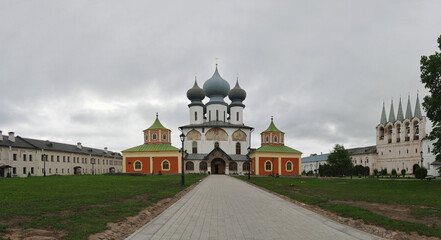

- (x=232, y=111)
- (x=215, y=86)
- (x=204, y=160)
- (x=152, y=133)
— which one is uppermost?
(x=215, y=86)

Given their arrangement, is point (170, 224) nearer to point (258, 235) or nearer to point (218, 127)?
point (258, 235)

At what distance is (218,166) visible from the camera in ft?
194

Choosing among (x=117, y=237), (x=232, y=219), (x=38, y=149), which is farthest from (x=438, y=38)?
(x=38, y=149)

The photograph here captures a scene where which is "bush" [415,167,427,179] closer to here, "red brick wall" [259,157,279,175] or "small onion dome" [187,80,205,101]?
"red brick wall" [259,157,279,175]

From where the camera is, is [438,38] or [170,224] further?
[438,38]

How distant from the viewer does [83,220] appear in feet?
28.1

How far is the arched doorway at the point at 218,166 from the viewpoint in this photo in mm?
57969

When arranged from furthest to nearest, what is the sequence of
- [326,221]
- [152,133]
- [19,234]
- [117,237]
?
1. [152,133]
2. [326,221]
3. [117,237]
4. [19,234]

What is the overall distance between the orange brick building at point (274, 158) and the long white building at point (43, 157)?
35.6 m

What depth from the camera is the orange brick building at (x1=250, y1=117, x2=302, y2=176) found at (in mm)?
56719

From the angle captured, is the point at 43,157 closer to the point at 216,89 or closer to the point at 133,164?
the point at 133,164

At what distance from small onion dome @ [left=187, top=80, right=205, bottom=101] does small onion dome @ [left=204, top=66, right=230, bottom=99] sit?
1.65 meters

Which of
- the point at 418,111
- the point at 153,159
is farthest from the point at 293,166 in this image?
the point at 418,111

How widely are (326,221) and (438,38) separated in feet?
70.0
